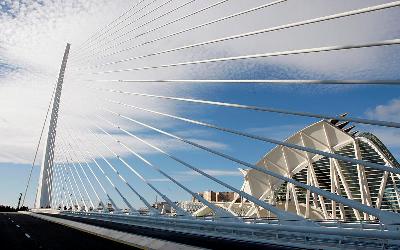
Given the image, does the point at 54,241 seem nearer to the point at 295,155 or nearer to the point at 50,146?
the point at 50,146

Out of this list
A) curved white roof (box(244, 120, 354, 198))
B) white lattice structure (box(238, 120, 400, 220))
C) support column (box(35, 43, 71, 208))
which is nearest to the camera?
support column (box(35, 43, 71, 208))

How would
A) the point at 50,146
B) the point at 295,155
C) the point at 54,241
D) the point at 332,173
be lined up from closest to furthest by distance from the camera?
the point at 54,241 < the point at 50,146 < the point at 332,173 < the point at 295,155

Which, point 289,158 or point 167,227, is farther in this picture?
point 289,158

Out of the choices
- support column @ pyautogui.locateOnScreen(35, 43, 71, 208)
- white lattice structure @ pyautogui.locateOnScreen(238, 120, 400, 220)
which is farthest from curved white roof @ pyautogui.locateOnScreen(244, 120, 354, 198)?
support column @ pyautogui.locateOnScreen(35, 43, 71, 208)

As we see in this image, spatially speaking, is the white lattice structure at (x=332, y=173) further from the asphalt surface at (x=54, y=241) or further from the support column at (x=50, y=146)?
the asphalt surface at (x=54, y=241)

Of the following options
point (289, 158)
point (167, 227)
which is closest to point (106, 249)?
point (167, 227)

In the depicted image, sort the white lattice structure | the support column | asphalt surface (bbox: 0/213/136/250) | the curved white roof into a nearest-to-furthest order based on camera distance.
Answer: asphalt surface (bbox: 0/213/136/250)
the support column
the white lattice structure
the curved white roof

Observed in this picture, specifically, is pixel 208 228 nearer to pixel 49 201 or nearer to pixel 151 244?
pixel 151 244

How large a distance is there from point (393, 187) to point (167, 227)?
117ft

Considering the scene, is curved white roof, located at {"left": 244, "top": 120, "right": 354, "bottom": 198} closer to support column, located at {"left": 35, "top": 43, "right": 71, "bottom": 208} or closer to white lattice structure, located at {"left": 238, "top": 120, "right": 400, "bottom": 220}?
white lattice structure, located at {"left": 238, "top": 120, "right": 400, "bottom": 220}

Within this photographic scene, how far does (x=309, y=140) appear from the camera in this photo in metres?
55.8

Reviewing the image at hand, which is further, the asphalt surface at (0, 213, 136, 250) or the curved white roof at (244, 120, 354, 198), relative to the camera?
the curved white roof at (244, 120, 354, 198)

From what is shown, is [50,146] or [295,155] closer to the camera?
[50,146]

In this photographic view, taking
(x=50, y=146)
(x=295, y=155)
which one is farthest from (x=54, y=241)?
(x=295, y=155)
